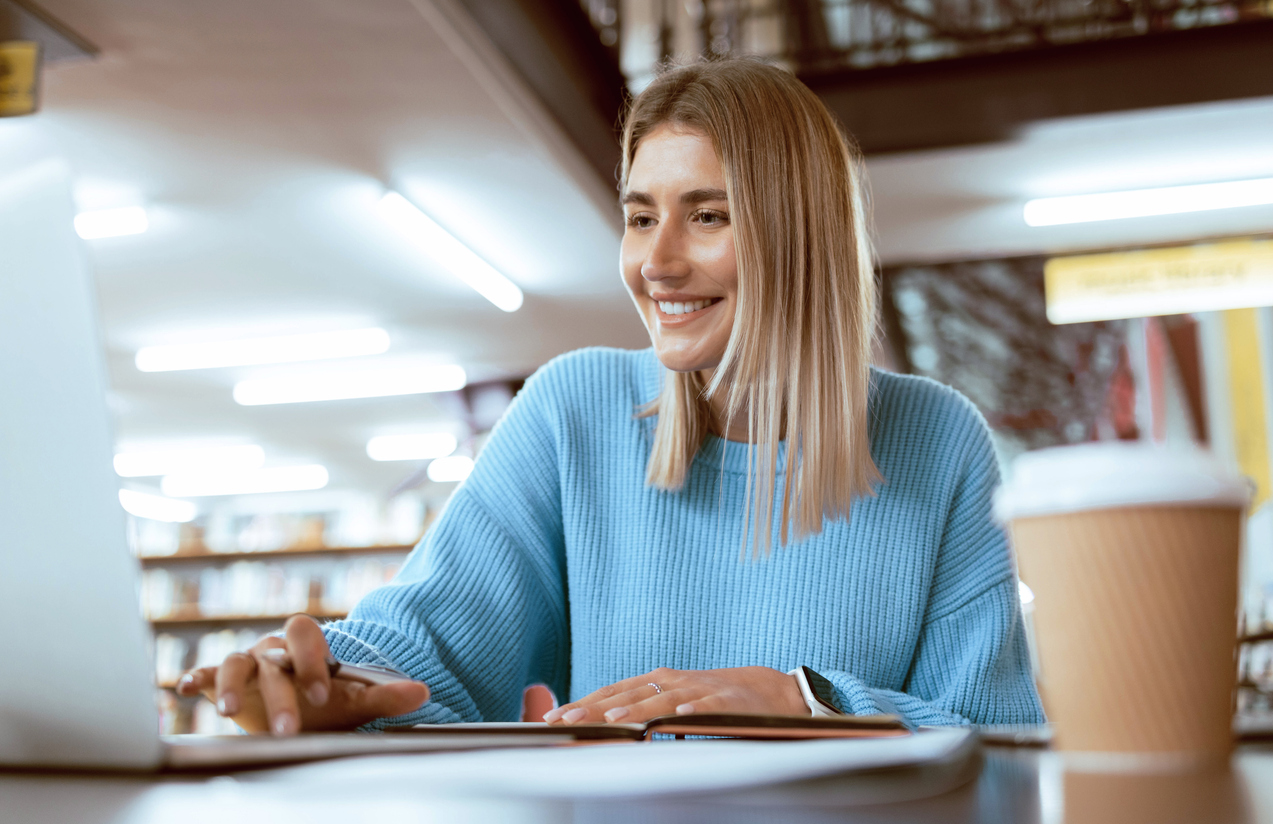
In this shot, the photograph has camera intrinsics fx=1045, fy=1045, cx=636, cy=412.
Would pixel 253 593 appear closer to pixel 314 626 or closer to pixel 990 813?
pixel 314 626

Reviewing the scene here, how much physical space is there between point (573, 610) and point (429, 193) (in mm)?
3647

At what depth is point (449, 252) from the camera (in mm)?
5309

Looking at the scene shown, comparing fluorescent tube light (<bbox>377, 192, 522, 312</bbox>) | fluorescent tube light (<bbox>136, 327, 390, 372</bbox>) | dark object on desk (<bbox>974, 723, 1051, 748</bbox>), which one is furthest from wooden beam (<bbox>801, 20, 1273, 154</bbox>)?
dark object on desk (<bbox>974, 723, 1051, 748</bbox>)

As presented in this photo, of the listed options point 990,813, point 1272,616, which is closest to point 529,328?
point 1272,616

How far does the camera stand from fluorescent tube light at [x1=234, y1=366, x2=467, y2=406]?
7.51 m

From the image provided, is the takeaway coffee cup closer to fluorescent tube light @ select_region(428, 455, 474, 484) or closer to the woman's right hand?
the woman's right hand

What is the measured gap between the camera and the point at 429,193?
4.57 metres

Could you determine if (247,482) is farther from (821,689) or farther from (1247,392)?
(821,689)

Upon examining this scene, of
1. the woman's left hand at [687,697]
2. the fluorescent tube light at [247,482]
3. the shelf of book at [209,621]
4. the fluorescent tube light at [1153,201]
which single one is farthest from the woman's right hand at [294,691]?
the fluorescent tube light at [247,482]

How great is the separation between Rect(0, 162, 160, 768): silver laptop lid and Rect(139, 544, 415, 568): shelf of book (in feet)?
20.6

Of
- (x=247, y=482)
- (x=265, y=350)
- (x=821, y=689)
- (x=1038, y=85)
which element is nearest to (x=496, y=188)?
(x=1038, y=85)

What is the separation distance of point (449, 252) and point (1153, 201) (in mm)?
3361

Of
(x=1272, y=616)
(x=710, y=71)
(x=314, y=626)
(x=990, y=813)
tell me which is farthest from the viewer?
(x=1272, y=616)

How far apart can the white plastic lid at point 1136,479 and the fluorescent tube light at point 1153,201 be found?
4762 mm
